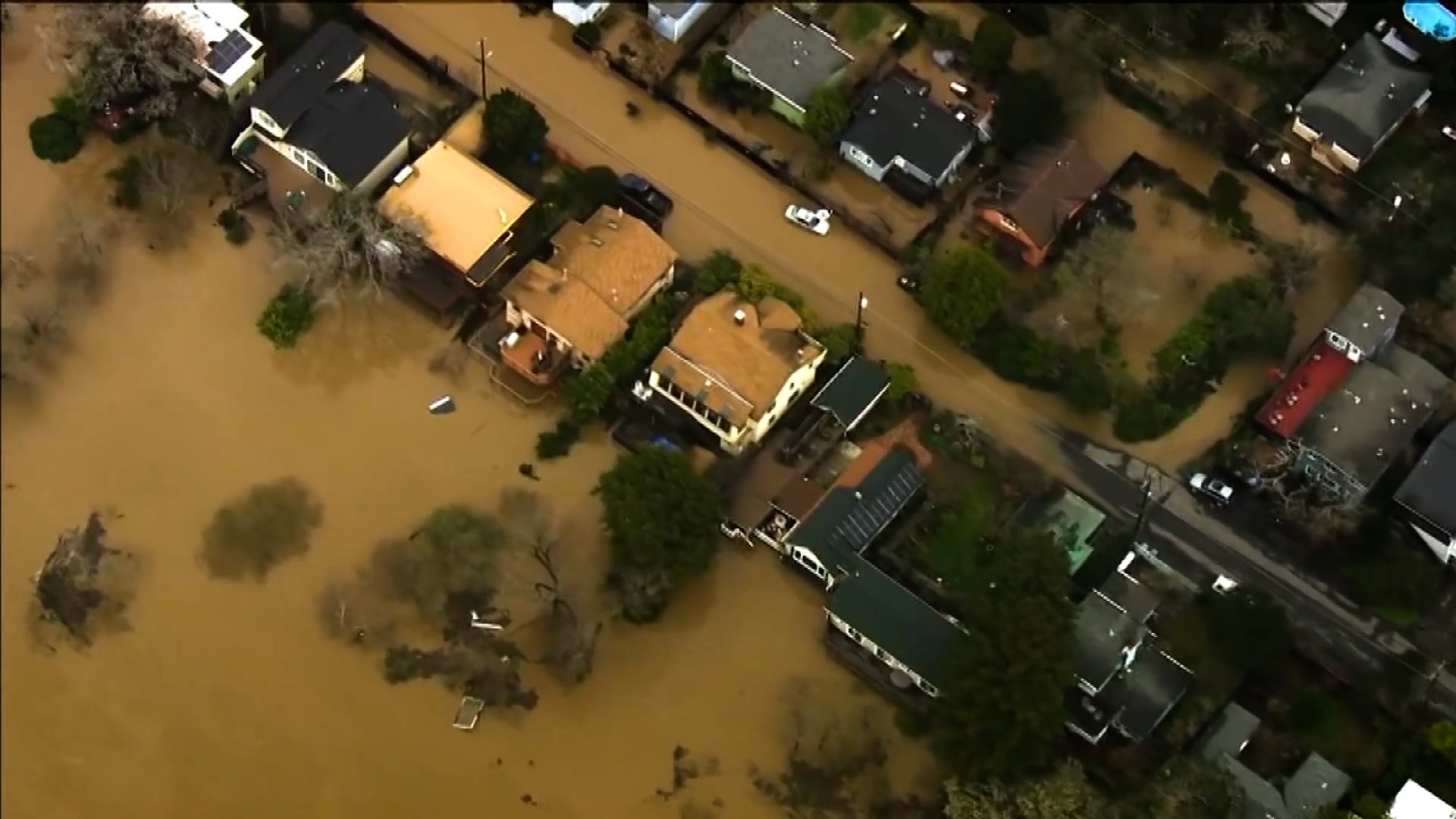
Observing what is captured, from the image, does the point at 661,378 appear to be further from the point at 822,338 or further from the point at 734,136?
the point at 734,136

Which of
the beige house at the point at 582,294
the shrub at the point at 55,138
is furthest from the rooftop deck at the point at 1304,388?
the shrub at the point at 55,138

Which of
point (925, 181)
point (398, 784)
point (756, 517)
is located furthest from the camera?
point (925, 181)

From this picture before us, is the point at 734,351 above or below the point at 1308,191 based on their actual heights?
below

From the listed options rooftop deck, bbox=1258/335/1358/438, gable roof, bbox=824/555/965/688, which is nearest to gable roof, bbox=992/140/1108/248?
rooftop deck, bbox=1258/335/1358/438

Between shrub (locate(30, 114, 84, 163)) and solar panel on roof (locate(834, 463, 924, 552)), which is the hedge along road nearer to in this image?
solar panel on roof (locate(834, 463, 924, 552))

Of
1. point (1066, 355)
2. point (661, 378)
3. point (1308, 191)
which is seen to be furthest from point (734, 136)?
point (1308, 191)

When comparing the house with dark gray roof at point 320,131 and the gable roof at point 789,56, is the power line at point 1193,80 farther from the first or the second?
the house with dark gray roof at point 320,131

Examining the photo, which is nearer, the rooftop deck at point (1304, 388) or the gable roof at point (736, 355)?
the gable roof at point (736, 355)
